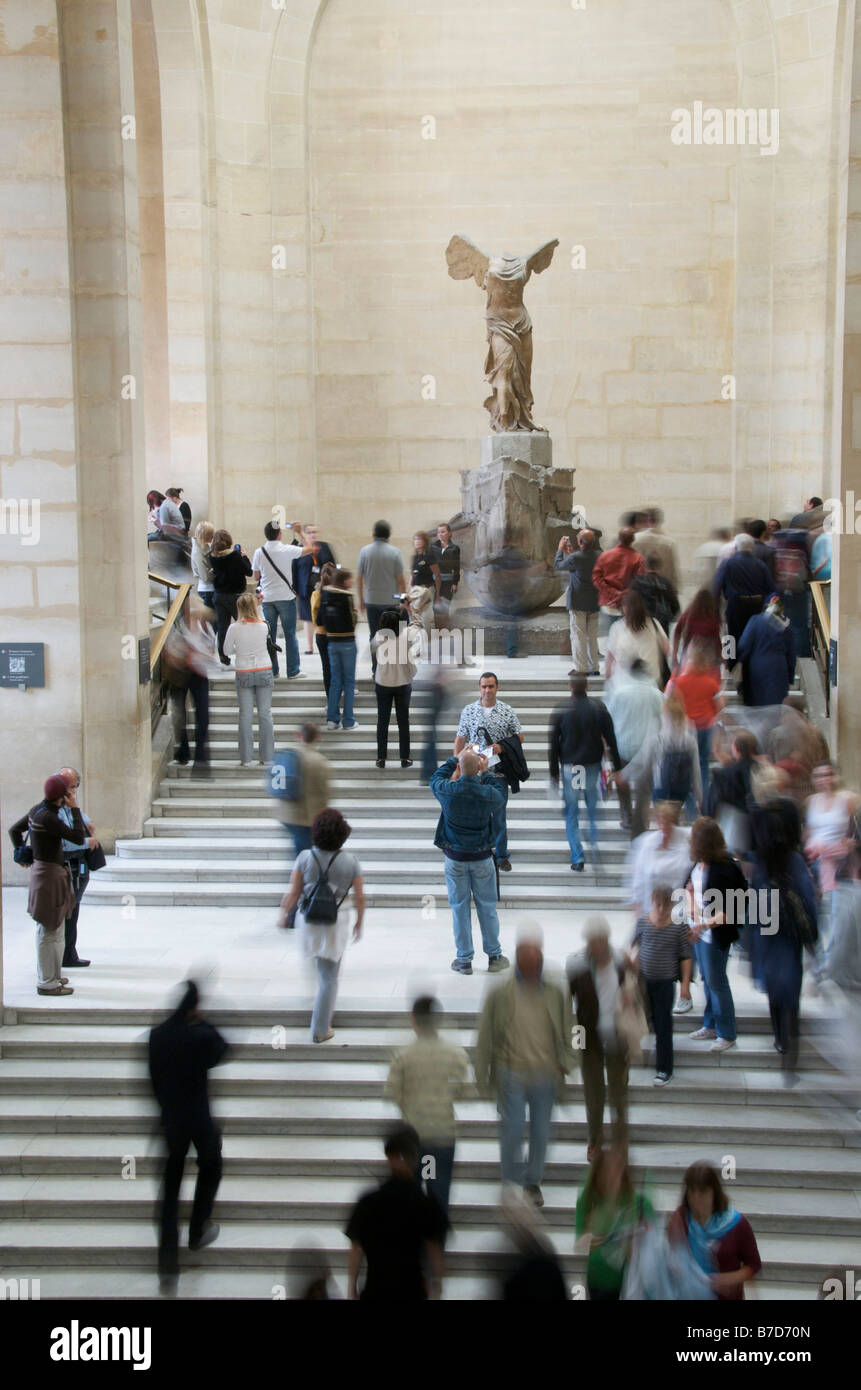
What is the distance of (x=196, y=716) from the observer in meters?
14.5

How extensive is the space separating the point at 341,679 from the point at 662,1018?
6297 millimetres

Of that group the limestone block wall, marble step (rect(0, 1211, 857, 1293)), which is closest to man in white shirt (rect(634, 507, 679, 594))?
the limestone block wall

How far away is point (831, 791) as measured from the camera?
9.84m

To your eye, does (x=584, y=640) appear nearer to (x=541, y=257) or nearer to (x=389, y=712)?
(x=389, y=712)

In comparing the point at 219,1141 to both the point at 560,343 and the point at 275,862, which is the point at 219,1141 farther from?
the point at 560,343

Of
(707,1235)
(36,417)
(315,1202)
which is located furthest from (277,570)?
(707,1235)

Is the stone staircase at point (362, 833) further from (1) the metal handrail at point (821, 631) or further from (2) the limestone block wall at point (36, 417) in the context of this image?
(1) the metal handrail at point (821, 631)

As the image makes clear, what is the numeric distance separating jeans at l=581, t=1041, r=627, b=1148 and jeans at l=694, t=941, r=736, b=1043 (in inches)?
42.6

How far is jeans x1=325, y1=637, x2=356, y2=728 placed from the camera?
47.0ft

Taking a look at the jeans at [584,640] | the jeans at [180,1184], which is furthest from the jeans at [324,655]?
the jeans at [180,1184]

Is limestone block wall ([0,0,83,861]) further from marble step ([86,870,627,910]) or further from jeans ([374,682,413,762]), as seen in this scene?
jeans ([374,682,413,762])
